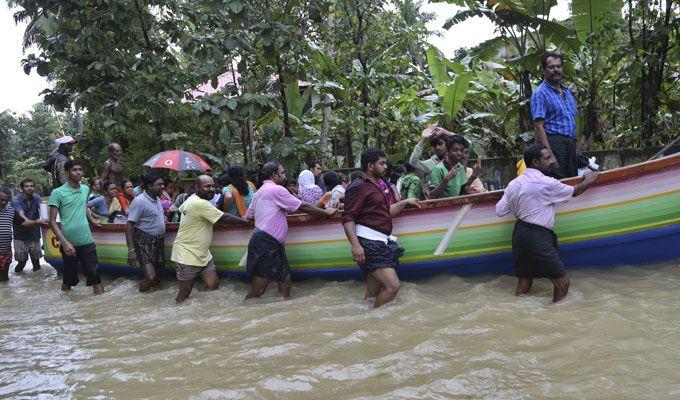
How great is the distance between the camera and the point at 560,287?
407 cm

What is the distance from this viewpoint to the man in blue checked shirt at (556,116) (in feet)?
15.4

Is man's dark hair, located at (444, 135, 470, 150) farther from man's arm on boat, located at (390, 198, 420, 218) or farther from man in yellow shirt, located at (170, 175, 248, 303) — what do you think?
man in yellow shirt, located at (170, 175, 248, 303)

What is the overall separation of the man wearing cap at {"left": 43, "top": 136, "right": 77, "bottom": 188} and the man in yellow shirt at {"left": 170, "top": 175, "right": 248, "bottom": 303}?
229 centimetres

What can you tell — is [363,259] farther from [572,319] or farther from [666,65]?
[666,65]

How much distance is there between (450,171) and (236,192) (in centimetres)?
239

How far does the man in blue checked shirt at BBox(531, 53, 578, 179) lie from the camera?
468 cm

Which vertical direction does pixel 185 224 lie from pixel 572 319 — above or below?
above

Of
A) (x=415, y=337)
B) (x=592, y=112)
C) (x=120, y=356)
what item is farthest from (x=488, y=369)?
(x=592, y=112)

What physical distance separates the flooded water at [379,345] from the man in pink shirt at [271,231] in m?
0.28

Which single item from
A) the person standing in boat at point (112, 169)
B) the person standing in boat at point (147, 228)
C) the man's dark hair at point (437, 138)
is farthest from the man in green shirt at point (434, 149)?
the person standing in boat at point (112, 169)

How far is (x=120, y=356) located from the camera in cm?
396

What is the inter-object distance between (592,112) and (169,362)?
276 inches

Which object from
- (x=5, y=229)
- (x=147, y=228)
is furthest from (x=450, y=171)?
(x=5, y=229)

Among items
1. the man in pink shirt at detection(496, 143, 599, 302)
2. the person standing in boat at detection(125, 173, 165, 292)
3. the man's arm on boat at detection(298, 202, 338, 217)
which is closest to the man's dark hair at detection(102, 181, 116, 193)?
the person standing in boat at detection(125, 173, 165, 292)
